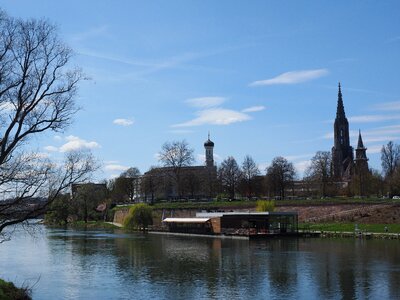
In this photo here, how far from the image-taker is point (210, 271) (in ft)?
114

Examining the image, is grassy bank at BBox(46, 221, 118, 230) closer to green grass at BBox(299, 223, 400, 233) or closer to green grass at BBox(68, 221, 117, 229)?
green grass at BBox(68, 221, 117, 229)

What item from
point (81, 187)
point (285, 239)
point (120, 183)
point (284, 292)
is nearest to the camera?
point (81, 187)

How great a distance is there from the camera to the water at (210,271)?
27.1 metres

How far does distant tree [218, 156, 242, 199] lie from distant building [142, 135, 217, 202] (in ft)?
7.95

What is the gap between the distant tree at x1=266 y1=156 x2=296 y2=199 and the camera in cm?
10475

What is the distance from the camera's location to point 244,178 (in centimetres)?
11212

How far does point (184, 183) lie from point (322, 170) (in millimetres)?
28935

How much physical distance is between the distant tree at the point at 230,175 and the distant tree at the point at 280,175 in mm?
8272

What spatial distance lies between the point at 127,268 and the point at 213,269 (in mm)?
6038

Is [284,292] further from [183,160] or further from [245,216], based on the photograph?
[183,160]

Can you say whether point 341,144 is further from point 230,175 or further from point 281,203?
point 281,203

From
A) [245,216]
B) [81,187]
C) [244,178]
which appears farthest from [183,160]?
[81,187]

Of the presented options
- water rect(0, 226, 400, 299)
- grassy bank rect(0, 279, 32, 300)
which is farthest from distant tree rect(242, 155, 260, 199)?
grassy bank rect(0, 279, 32, 300)

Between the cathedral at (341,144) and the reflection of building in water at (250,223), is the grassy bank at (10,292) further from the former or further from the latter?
the cathedral at (341,144)
